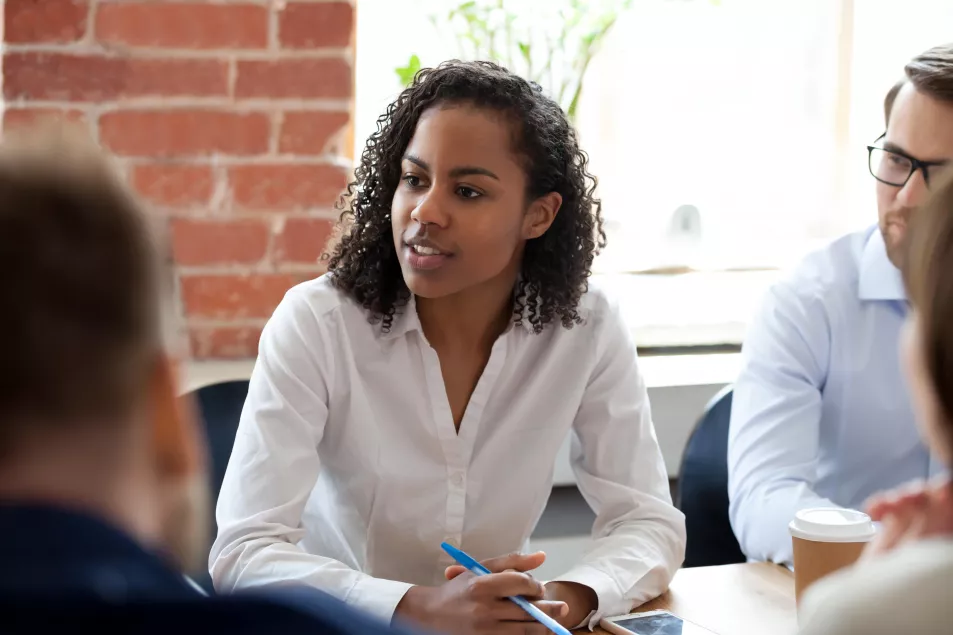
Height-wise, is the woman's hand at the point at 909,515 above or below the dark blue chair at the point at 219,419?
above

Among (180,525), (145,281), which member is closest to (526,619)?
(180,525)

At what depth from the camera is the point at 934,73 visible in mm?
1851

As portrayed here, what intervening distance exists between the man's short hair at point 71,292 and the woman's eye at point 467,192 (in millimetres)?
1117

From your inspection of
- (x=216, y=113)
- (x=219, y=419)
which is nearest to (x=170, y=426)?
(x=219, y=419)

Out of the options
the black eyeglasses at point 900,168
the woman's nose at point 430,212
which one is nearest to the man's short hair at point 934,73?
the black eyeglasses at point 900,168

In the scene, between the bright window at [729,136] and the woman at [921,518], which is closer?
the woman at [921,518]

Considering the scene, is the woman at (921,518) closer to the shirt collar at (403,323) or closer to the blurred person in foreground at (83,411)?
the blurred person in foreground at (83,411)

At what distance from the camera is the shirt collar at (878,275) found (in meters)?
1.97

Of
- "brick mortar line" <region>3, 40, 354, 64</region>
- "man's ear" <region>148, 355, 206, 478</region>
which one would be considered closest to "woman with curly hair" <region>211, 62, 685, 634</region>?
"brick mortar line" <region>3, 40, 354, 64</region>

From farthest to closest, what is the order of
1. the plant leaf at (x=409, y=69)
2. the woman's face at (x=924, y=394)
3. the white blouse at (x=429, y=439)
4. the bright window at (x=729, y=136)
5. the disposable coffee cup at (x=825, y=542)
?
1. the bright window at (x=729, y=136)
2. the plant leaf at (x=409, y=69)
3. the white blouse at (x=429, y=439)
4. the disposable coffee cup at (x=825, y=542)
5. the woman's face at (x=924, y=394)

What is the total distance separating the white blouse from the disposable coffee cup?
343 millimetres

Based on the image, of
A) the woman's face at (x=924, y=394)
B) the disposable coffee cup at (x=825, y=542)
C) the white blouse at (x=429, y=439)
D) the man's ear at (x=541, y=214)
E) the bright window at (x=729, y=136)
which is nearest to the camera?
the woman's face at (x=924, y=394)

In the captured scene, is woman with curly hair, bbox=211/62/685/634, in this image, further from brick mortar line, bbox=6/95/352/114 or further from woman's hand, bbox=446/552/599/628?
brick mortar line, bbox=6/95/352/114

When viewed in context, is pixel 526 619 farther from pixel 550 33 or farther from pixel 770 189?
pixel 770 189
